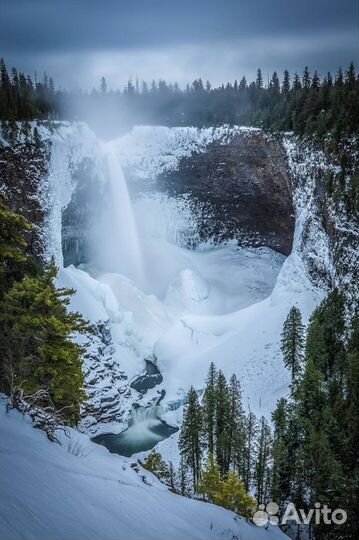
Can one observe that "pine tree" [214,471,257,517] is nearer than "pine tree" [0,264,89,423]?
Yes

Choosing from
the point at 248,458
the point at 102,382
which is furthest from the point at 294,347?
the point at 102,382

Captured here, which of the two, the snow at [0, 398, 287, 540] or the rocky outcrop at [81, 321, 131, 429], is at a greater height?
the snow at [0, 398, 287, 540]

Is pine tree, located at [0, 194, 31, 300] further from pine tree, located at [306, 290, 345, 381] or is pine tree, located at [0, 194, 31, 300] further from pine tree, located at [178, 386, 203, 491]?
pine tree, located at [306, 290, 345, 381]

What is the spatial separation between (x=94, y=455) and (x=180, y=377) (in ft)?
139

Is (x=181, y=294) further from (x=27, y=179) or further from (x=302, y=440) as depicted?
(x=302, y=440)

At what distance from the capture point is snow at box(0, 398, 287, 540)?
7.21 metres

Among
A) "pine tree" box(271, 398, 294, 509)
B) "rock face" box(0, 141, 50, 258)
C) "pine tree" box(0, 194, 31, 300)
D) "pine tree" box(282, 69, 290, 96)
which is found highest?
"pine tree" box(282, 69, 290, 96)

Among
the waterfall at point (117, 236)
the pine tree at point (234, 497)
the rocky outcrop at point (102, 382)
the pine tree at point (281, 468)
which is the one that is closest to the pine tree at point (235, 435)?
the pine tree at point (281, 468)

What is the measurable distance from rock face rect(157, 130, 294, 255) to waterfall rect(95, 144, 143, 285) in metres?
7.07

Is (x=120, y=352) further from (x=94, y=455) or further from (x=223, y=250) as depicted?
(x=94, y=455)

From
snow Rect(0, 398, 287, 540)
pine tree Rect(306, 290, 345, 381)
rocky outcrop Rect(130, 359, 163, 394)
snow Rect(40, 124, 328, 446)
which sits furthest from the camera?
rocky outcrop Rect(130, 359, 163, 394)

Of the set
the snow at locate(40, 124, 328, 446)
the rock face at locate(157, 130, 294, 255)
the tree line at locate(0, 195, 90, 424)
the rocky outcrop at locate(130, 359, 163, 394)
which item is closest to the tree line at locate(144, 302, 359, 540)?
the snow at locate(40, 124, 328, 446)

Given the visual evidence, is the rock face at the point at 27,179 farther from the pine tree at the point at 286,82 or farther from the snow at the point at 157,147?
the pine tree at the point at 286,82

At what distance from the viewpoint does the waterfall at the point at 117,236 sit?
72.1m
